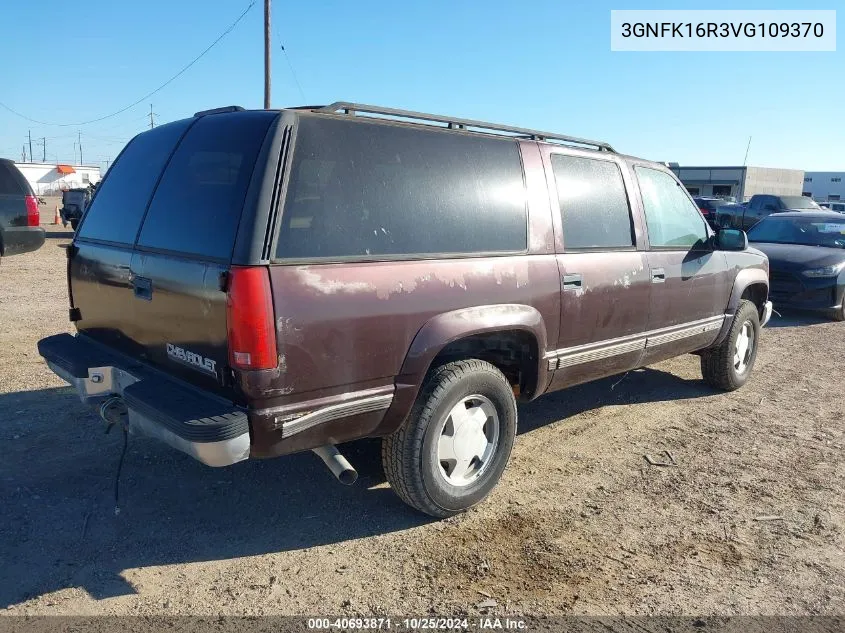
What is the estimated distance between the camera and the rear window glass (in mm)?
2863

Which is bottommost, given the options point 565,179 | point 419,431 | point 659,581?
point 659,581

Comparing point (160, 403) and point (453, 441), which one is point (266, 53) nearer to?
point (453, 441)

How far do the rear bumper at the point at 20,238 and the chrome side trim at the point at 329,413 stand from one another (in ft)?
30.0

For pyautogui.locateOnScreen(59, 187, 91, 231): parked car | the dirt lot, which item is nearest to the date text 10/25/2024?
the dirt lot

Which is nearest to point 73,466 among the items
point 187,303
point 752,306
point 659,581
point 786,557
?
point 187,303

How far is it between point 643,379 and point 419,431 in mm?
3832

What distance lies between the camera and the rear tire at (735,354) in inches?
228

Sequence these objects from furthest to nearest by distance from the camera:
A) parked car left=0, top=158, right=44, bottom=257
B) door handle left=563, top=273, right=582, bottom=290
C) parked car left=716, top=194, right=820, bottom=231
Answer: parked car left=716, top=194, right=820, bottom=231 → parked car left=0, top=158, right=44, bottom=257 → door handle left=563, top=273, right=582, bottom=290

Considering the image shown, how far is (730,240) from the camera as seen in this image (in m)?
5.25

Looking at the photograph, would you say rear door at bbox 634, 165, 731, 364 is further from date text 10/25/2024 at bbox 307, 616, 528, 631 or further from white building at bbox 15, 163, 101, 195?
white building at bbox 15, 163, 101, 195

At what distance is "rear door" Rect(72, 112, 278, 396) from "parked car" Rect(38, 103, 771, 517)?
0.04ft

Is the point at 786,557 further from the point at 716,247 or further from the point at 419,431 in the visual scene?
the point at 716,247

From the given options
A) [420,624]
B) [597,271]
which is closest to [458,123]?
[597,271]

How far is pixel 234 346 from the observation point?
2695 millimetres
